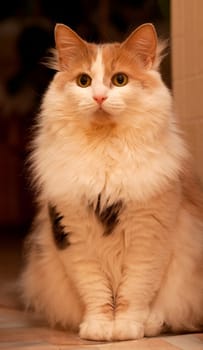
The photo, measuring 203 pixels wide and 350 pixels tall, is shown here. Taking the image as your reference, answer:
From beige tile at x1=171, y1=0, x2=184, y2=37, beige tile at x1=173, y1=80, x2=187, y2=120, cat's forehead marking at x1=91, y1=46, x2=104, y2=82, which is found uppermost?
beige tile at x1=171, y1=0, x2=184, y2=37

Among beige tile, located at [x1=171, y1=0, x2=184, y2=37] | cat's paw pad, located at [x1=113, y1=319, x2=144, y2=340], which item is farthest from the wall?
cat's paw pad, located at [x1=113, y1=319, x2=144, y2=340]

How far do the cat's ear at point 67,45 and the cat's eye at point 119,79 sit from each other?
0.15 metres

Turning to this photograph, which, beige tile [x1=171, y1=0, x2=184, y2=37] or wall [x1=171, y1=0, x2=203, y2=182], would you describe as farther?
beige tile [x1=171, y1=0, x2=184, y2=37]

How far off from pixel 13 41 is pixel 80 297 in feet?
12.6

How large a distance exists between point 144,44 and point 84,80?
215 millimetres

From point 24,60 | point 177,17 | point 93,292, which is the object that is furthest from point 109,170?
point 24,60

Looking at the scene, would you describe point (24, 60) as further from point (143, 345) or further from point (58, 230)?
point (143, 345)

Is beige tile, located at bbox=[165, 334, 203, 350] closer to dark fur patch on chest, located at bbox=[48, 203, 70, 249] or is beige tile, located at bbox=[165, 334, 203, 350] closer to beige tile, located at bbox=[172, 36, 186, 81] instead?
dark fur patch on chest, located at bbox=[48, 203, 70, 249]

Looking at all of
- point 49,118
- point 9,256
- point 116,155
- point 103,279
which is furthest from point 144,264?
point 9,256

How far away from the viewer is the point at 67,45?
185cm

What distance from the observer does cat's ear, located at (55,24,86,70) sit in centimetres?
183

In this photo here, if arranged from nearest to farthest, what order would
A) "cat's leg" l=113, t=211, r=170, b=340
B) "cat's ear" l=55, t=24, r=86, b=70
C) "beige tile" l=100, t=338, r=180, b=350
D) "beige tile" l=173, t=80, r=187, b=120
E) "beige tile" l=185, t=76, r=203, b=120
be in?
1. "beige tile" l=100, t=338, r=180, b=350
2. "cat's leg" l=113, t=211, r=170, b=340
3. "cat's ear" l=55, t=24, r=86, b=70
4. "beige tile" l=185, t=76, r=203, b=120
5. "beige tile" l=173, t=80, r=187, b=120

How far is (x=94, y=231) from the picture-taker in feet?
5.68

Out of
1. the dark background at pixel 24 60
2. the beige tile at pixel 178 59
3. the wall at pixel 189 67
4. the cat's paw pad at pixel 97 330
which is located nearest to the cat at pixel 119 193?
the cat's paw pad at pixel 97 330
